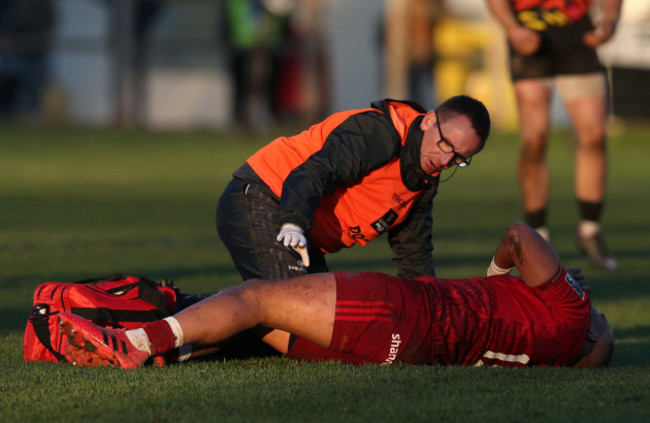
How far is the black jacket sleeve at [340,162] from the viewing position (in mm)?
4555

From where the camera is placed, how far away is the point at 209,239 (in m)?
9.43

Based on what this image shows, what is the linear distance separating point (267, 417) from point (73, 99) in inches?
881

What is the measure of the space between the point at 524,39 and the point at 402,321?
13.5 feet

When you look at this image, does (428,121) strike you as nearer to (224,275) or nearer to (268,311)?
(268,311)

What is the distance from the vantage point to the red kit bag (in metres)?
4.39

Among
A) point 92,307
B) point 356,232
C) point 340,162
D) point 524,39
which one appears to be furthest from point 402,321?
point 524,39

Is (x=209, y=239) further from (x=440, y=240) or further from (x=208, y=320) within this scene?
(x=208, y=320)

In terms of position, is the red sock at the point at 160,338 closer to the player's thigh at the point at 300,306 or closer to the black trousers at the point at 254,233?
the player's thigh at the point at 300,306

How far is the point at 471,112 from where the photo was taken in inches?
186

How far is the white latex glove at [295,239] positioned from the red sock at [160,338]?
22.2 inches

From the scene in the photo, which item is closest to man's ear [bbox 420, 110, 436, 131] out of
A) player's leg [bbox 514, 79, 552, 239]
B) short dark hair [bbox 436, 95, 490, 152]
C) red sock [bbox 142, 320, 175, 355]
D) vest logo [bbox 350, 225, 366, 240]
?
short dark hair [bbox 436, 95, 490, 152]

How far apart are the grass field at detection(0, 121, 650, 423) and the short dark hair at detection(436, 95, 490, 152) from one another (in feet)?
3.40

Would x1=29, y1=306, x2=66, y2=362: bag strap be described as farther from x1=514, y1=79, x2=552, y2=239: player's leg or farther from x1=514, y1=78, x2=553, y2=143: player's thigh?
x1=514, y1=78, x2=553, y2=143: player's thigh

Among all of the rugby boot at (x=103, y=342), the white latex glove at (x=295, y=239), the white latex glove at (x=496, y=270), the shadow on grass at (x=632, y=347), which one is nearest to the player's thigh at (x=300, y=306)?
the white latex glove at (x=295, y=239)
